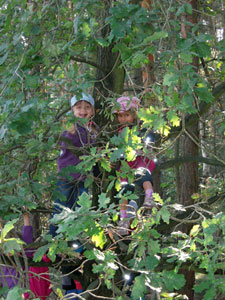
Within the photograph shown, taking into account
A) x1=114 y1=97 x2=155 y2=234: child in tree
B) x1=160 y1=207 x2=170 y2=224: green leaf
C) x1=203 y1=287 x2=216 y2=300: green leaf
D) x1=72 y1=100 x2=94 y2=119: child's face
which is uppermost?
x1=72 y1=100 x2=94 y2=119: child's face

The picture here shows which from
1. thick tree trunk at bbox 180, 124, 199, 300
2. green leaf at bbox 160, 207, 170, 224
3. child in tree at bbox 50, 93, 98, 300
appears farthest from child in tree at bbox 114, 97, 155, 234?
thick tree trunk at bbox 180, 124, 199, 300

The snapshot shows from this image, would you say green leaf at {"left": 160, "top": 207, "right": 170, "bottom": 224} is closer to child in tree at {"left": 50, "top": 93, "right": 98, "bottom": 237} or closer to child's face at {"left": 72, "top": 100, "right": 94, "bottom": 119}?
child in tree at {"left": 50, "top": 93, "right": 98, "bottom": 237}

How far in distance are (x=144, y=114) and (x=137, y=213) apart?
1.98 feet

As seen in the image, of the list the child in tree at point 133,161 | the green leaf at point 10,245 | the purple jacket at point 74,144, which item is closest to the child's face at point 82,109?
the purple jacket at point 74,144

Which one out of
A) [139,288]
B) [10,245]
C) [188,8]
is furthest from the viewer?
[188,8]

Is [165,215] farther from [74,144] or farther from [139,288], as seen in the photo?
[74,144]

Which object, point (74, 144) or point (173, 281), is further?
point (74, 144)

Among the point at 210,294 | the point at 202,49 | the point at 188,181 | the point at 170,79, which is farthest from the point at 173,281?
the point at 188,181

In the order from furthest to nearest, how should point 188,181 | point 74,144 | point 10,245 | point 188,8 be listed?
point 188,181, point 74,144, point 188,8, point 10,245

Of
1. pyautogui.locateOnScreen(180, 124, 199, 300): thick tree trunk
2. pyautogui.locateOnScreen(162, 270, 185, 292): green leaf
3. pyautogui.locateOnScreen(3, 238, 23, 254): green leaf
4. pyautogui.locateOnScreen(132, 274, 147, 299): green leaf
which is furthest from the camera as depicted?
pyautogui.locateOnScreen(180, 124, 199, 300): thick tree trunk

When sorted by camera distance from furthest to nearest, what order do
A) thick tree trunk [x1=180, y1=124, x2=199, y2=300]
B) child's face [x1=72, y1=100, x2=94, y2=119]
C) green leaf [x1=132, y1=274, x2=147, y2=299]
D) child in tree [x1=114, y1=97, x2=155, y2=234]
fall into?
thick tree trunk [x1=180, y1=124, x2=199, y2=300]
child's face [x1=72, y1=100, x2=94, y2=119]
child in tree [x1=114, y1=97, x2=155, y2=234]
green leaf [x1=132, y1=274, x2=147, y2=299]

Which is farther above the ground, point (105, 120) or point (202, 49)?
point (202, 49)

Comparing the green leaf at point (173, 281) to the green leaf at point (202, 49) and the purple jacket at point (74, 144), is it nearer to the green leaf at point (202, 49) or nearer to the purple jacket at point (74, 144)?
the green leaf at point (202, 49)

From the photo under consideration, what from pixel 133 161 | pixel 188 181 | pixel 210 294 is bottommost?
pixel 210 294
